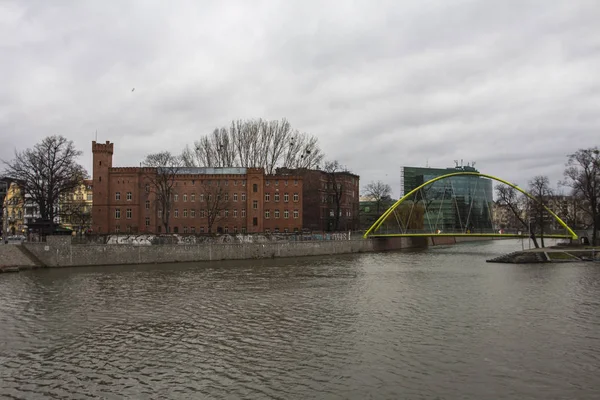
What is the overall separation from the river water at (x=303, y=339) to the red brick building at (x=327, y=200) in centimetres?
6328

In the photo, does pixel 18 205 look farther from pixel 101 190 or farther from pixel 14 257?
pixel 14 257

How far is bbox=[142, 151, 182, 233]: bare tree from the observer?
255 ft

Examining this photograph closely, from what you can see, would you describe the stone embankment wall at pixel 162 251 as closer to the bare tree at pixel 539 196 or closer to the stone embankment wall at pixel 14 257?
the stone embankment wall at pixel 14 257

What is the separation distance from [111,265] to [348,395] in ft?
146

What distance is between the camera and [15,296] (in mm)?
31672

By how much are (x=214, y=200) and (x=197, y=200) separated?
4332mm

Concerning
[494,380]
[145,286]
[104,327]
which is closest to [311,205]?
[145,286]

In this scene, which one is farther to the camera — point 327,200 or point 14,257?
point 327,200

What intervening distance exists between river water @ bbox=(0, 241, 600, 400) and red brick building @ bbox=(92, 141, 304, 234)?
150ft

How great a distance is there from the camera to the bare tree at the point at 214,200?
80863 millimetres

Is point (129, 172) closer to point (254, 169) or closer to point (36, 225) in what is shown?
point (254, 169)

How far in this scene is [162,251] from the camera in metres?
55.4

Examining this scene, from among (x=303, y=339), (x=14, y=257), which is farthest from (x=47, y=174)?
(x=303, y=339)

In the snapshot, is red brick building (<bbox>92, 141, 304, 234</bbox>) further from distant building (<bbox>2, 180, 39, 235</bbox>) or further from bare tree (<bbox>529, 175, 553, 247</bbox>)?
bare tree (<bbox>529, 175, 553, 247</bbox>)
